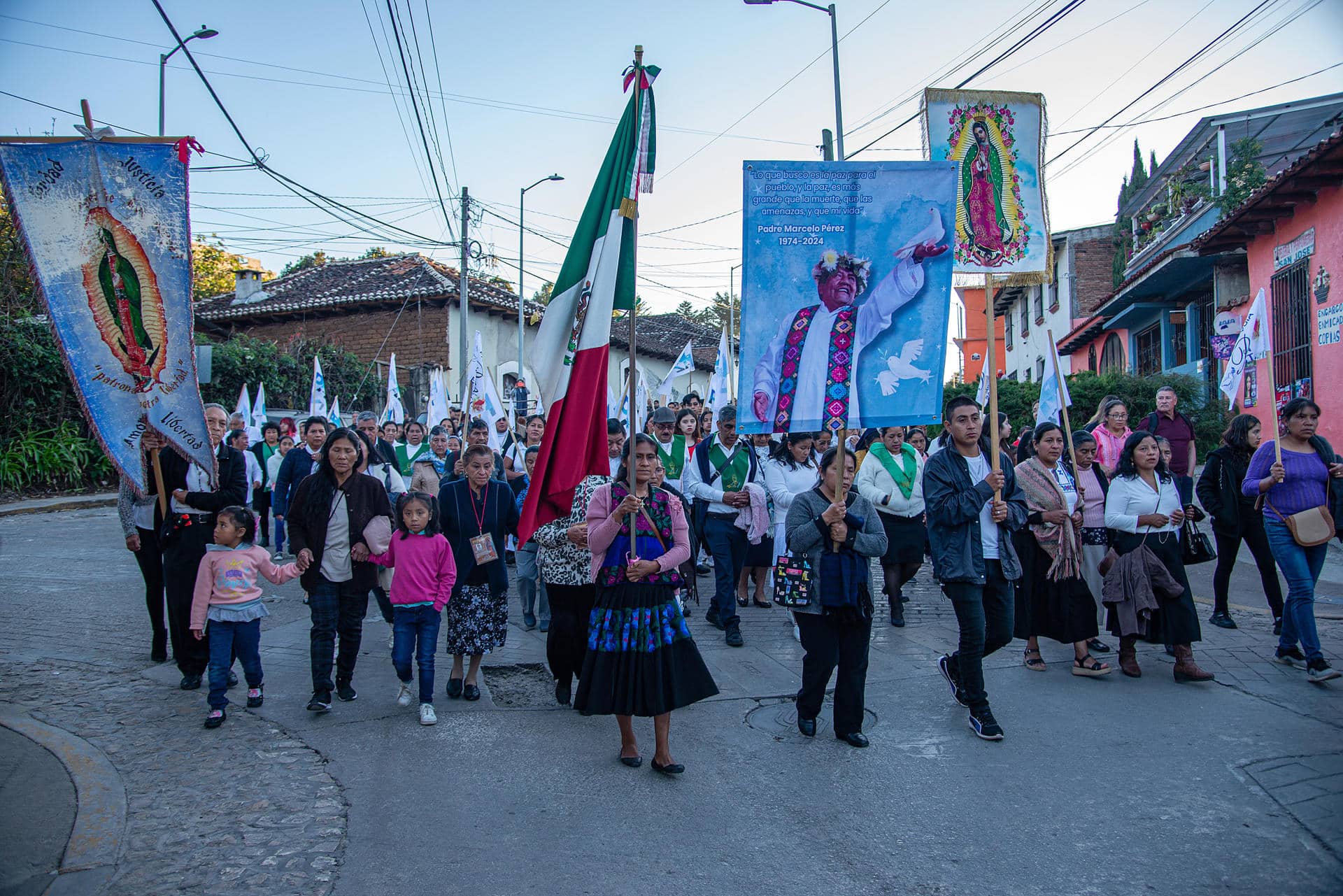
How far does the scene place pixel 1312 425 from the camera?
6.82 metres

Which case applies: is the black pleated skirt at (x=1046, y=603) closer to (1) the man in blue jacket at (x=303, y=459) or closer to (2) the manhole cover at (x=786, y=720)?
(2) the manhole cover at (x=786, y=720)

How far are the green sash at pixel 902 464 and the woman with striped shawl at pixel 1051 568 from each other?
1587 millimetres

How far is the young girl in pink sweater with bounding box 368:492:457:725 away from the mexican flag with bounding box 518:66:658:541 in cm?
95

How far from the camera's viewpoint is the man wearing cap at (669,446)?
9508 mm

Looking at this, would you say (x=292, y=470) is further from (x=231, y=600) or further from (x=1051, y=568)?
(x=1051, y=568)

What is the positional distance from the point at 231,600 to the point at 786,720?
3.50 metres

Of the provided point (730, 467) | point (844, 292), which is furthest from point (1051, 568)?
point (730, 467)

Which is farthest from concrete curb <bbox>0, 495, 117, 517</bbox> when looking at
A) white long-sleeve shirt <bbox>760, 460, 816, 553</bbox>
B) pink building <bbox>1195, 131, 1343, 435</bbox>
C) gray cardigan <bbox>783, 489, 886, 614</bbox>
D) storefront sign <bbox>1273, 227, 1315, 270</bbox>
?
storefront sign <bbox>1273, 227, 1315, 270</bbox>

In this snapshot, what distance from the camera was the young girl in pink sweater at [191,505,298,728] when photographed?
5.75 metres

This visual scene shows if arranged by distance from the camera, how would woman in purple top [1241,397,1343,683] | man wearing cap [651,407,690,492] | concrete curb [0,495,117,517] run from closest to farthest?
1. woman in purple top [1241,397,1343,683]
2. man wearing cap [651,407,690,492]
3. concrete curb [0,495,117,517]

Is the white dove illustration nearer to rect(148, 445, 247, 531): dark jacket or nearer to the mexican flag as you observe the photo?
the mexican flag

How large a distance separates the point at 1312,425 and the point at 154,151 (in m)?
8.11

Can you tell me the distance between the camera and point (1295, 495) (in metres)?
6.74

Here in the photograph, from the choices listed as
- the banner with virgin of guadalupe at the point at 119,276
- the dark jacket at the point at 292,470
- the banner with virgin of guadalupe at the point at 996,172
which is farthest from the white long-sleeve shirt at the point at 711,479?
the banner with virgin of guadalupe at the point at 119,276
